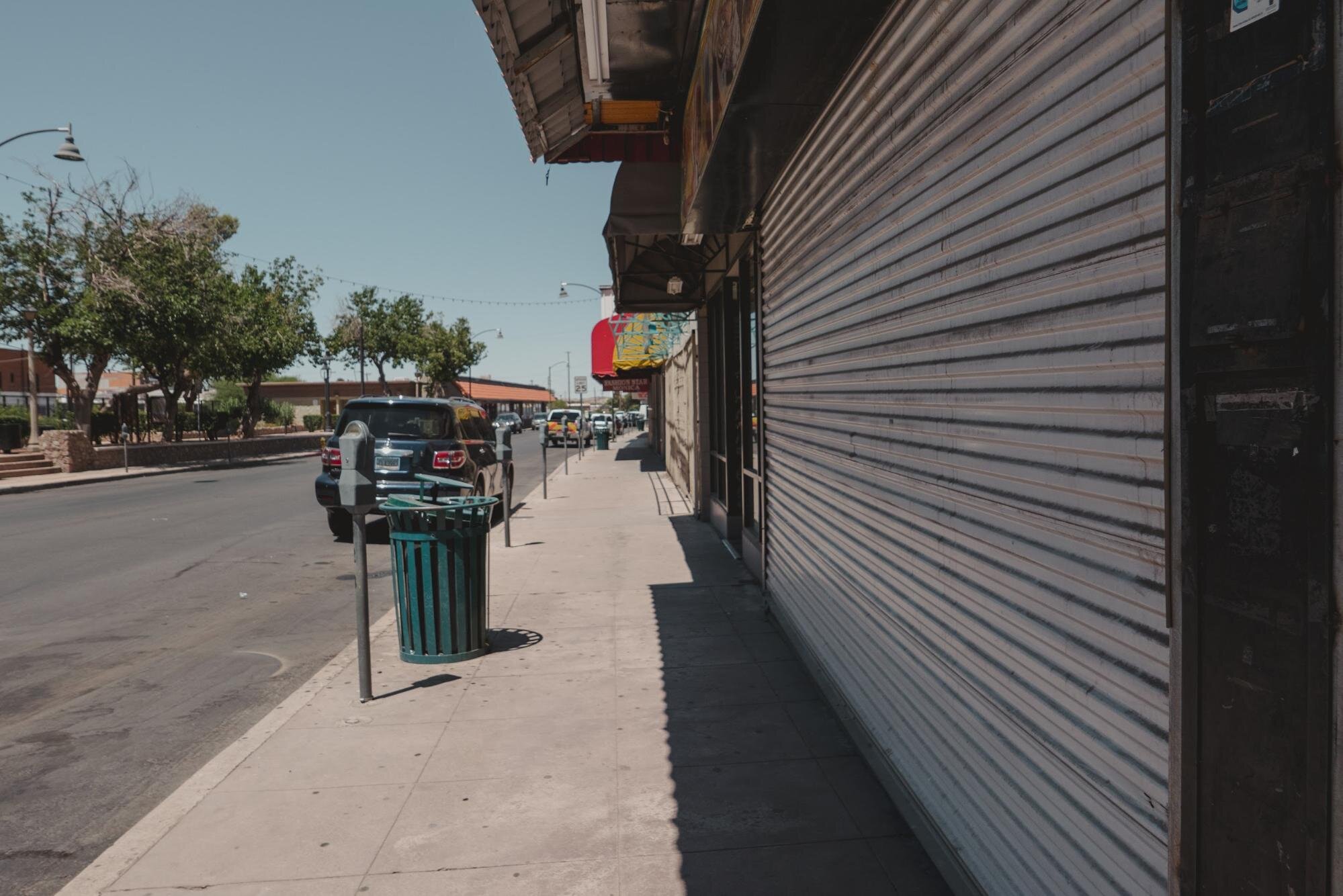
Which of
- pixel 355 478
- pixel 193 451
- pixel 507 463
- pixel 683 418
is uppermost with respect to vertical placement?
pixel 683 418

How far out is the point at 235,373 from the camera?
1576 inches

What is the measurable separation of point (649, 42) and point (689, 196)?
1.01 m

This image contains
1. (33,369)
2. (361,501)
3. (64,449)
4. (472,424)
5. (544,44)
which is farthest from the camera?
(33,369)

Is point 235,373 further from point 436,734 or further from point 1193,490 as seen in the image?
point 1193,490

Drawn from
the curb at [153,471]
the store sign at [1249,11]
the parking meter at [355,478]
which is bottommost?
the curb at [153,471]

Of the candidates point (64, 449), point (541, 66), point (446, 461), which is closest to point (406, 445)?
point (446, 461)

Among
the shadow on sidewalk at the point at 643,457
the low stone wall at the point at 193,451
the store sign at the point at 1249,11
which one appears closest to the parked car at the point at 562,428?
the shadow on sidewalk at the point at 643,457

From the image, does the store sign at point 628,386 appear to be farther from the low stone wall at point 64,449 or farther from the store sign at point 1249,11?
the store sign at point 1249,11

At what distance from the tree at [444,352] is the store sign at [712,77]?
2847 inches

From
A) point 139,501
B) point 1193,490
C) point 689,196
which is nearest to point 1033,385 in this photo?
point 1193,490

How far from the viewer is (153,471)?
1105 inches

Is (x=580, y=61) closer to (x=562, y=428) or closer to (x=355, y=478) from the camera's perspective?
(x=355, y=478)

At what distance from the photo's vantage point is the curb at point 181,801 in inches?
137

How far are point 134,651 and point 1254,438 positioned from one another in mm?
7557
